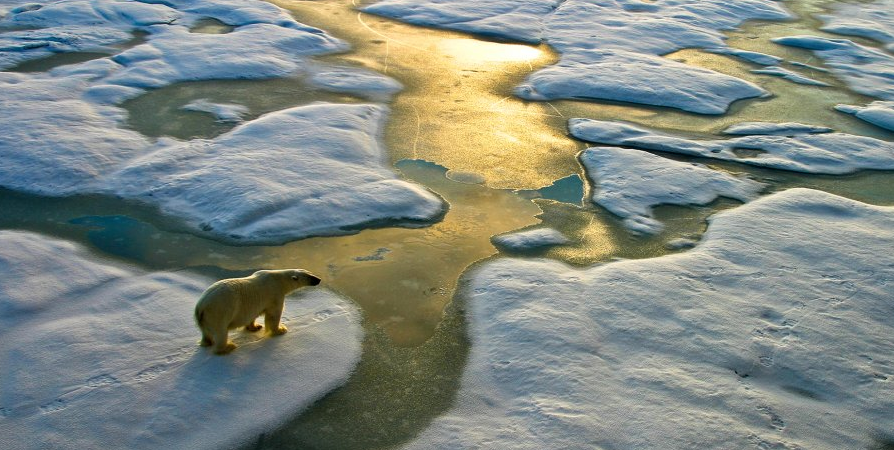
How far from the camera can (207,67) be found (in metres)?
8.84

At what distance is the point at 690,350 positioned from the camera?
4375mm

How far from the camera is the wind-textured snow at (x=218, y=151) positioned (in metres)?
5.80

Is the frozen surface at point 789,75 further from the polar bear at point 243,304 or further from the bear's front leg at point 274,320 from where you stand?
the bear's front leg at point 274,320

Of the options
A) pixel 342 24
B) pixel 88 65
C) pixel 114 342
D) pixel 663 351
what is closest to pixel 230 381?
pixel 114 342

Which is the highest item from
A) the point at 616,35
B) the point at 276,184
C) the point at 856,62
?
the point at 856,62

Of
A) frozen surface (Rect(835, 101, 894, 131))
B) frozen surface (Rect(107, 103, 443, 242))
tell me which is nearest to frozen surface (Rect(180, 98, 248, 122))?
frozen surface (Rect(107, 103, 443, 242))

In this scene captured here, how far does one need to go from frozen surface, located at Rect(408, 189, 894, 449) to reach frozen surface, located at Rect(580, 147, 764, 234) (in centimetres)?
66

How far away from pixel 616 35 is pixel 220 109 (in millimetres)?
6518

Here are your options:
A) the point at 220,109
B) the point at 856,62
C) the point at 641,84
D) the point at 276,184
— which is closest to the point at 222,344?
the point at 276,184

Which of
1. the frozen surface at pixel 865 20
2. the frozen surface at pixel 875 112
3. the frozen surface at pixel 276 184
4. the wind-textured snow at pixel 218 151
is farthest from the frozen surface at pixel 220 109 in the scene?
the frozen surface at pixel 865 20

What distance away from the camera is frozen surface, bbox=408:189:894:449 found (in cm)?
380

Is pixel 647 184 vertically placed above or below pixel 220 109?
above

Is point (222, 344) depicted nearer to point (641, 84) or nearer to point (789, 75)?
point (641, 84)

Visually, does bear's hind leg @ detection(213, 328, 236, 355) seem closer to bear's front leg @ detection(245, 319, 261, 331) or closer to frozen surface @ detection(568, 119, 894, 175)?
bear's front leg @ detection(245, 319, 261, 331)
